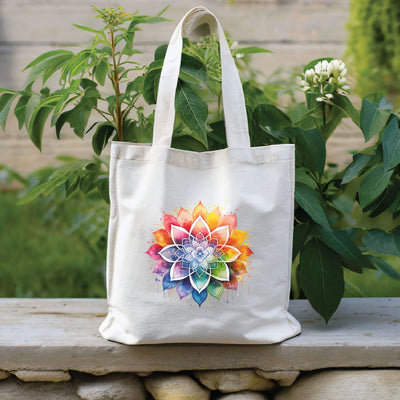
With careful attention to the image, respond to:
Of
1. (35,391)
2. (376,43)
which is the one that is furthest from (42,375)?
→ (376,43)

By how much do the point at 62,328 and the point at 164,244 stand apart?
292 millimetres

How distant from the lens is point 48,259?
2033mm

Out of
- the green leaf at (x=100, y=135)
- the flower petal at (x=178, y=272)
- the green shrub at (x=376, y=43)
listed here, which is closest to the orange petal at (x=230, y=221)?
the flower petal at (x=178, y=272)

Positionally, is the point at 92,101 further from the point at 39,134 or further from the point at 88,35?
the point at 88,35

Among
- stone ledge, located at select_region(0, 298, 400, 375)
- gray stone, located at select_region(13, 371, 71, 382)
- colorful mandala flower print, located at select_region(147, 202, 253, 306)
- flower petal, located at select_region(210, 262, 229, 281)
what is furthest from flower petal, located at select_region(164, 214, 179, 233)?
gray stone, located at select_region(13, 371, 71, 382)

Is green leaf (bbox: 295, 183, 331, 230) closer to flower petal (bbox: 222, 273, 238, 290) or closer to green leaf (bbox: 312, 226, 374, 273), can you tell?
green leaf (bbox: 312, 226, 374, 273)

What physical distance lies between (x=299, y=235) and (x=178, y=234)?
10.2 inches

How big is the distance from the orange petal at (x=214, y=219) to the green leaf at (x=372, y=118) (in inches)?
12.3

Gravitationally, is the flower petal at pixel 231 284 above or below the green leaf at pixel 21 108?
below

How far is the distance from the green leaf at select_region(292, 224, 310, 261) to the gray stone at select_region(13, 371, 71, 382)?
1.62 ft

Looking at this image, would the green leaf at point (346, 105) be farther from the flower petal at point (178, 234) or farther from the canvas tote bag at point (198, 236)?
the flower petal at point (178, 234)

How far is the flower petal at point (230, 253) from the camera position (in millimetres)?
878

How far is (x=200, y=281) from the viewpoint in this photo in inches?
34.2

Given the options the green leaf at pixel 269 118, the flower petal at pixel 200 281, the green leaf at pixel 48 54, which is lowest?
the flower petal at pixel 200 281
